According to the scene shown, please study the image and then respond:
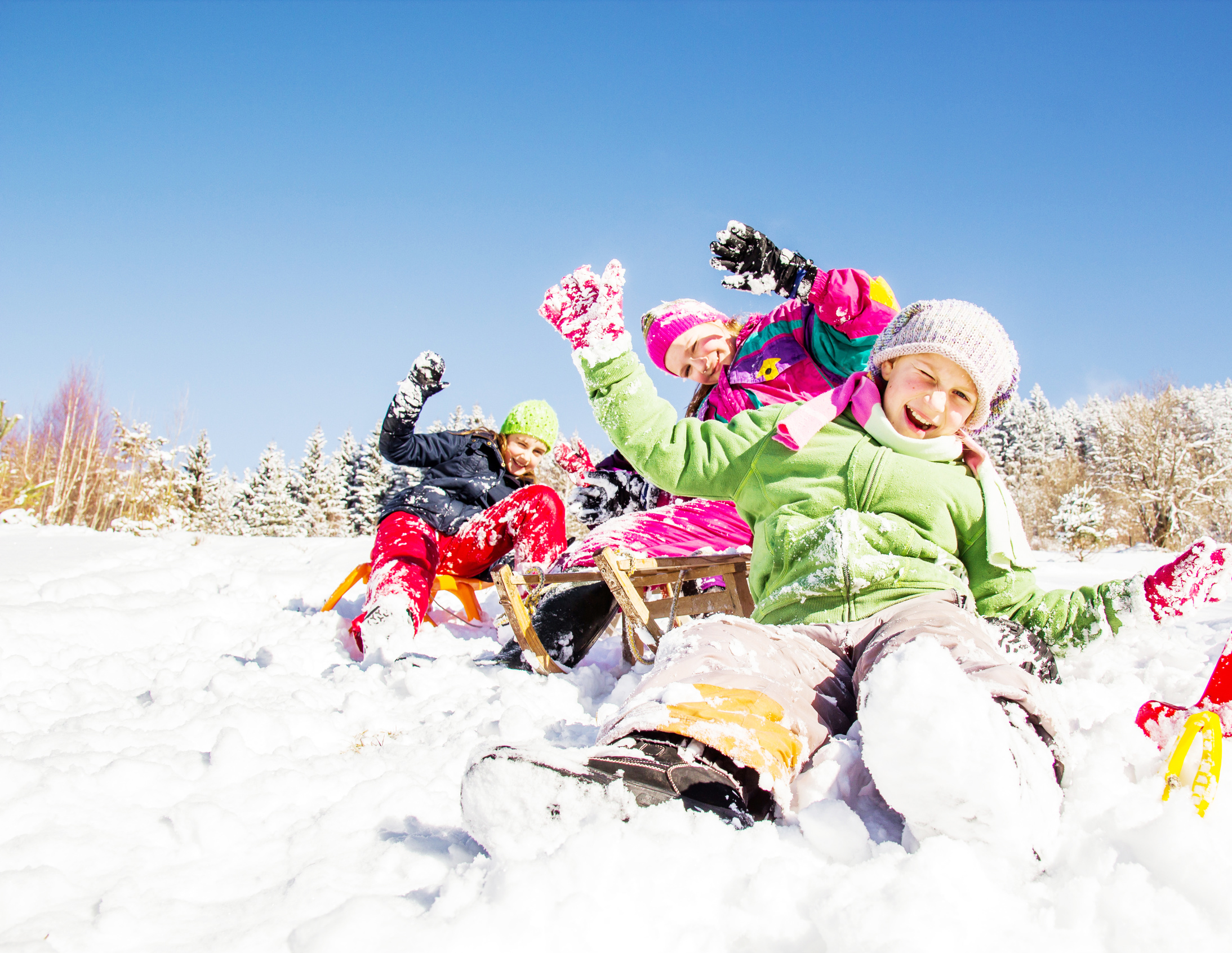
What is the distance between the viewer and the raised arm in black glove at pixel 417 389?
3355 mm

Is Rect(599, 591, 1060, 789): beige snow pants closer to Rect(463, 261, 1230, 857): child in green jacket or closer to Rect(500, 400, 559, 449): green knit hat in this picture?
Rect(463, 261, 1230, 857): child in green jacket

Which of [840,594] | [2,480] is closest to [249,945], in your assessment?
[840,594]

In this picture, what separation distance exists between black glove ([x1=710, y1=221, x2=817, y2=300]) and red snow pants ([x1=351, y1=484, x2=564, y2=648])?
1.57 m

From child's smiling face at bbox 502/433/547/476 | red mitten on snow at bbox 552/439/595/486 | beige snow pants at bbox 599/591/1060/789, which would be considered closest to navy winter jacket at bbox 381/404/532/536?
child's smiling face at bbox 502/433/547/476

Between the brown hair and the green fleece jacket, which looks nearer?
the green fleece jacket

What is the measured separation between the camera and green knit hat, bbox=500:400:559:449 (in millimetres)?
4379

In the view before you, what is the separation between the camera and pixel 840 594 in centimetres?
172

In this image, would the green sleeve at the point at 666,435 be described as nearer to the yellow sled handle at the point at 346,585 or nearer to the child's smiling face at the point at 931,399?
the child's smiling face at the point at 931,399

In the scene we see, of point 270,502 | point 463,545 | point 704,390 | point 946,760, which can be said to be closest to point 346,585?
point 463,545

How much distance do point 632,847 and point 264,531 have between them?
32.4 m

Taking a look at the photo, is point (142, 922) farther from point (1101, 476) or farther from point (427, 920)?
point (1101, 476)

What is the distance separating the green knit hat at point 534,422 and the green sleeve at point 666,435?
2445 millimetres

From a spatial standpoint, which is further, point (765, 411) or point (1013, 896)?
point (765, 411)

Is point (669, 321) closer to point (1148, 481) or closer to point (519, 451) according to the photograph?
point (519, 451)
